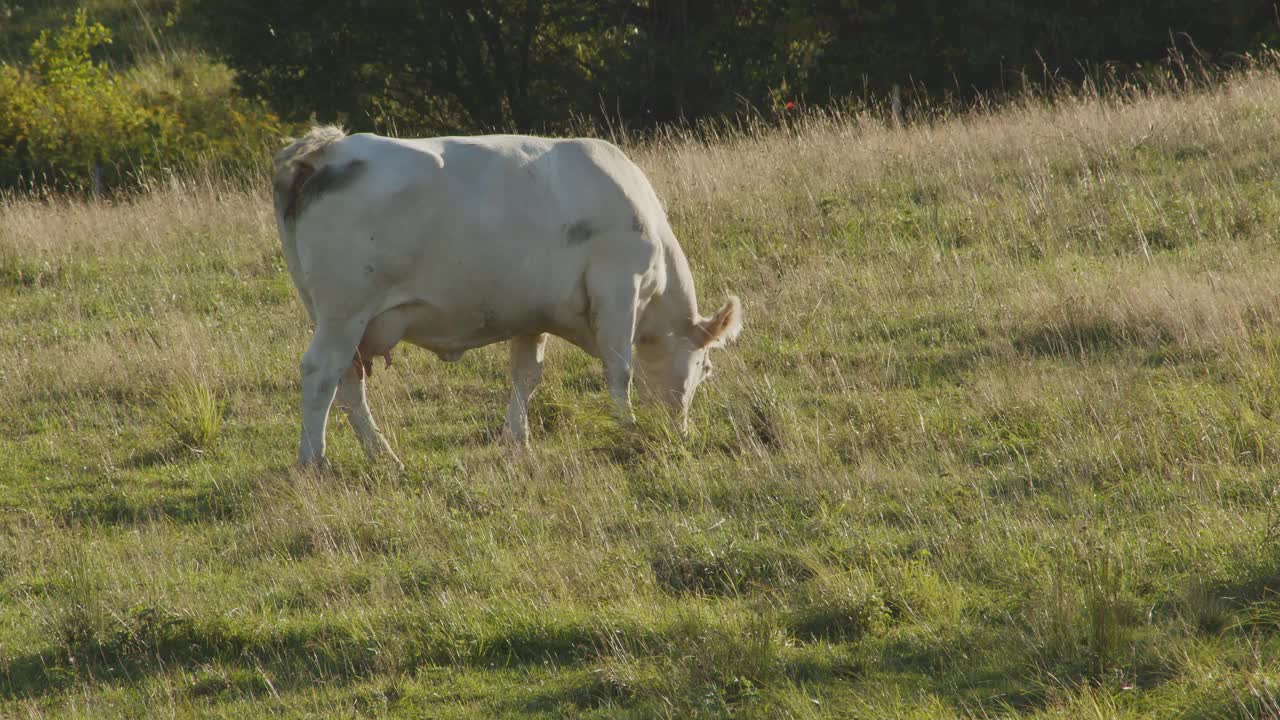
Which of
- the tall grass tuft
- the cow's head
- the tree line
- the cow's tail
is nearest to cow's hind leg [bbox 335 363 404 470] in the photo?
the cow's tail

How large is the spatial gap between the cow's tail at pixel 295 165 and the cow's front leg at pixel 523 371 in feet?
5.56

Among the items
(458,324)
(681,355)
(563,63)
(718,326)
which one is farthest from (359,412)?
(563,63)

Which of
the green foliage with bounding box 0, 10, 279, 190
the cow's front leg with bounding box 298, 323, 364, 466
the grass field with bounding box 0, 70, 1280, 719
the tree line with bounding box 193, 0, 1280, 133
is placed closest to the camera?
the grass field with bounding box 0, 70, 1280, 719

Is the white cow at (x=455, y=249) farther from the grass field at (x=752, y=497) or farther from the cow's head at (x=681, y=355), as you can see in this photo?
the grass field at (x=752, y=497)

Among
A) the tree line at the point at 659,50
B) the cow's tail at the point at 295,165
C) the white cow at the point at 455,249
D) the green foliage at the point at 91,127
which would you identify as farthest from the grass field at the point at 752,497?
the green foliage at the point at 91,127

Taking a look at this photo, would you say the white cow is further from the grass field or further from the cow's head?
the grass field

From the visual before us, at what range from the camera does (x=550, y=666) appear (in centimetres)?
553

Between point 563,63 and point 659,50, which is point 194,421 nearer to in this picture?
point 659,50

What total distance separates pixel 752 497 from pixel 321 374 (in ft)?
8.02

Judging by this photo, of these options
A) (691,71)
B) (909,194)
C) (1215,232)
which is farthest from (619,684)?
(691,71)

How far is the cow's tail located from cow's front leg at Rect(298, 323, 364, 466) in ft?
2.21

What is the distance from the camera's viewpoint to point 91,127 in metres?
23.2

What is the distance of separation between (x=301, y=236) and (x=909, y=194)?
24.3 feet

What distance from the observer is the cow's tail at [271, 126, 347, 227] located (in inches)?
→ 296
